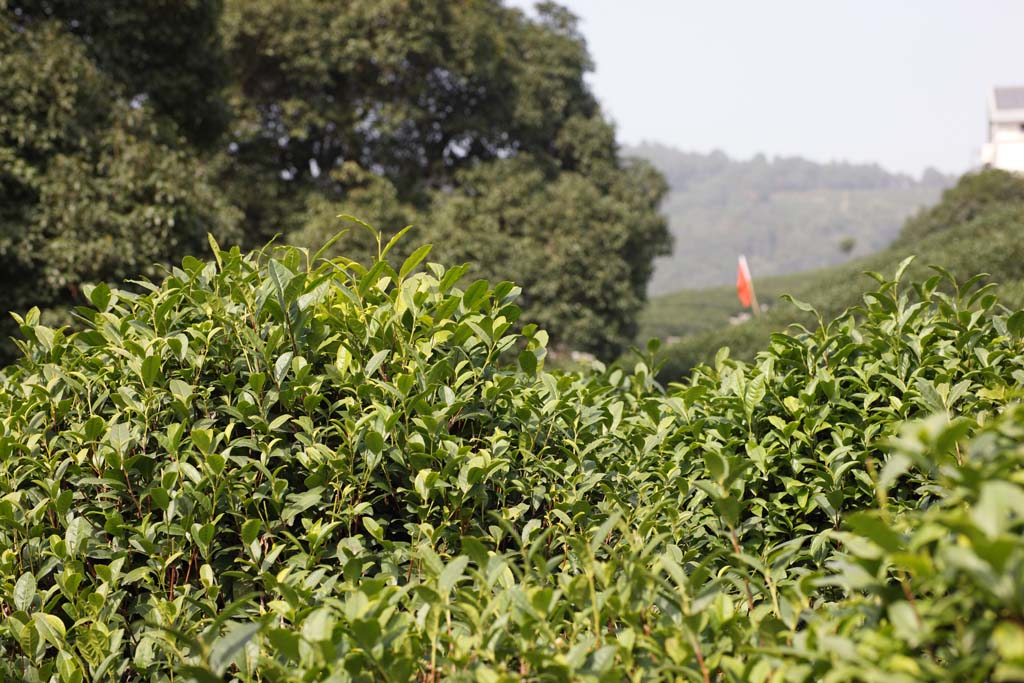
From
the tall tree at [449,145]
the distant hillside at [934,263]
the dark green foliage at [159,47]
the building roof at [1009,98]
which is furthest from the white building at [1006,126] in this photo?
the dark green foliage at [159,47]

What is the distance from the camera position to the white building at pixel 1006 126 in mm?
39062

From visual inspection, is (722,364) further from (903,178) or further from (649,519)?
(903,178)

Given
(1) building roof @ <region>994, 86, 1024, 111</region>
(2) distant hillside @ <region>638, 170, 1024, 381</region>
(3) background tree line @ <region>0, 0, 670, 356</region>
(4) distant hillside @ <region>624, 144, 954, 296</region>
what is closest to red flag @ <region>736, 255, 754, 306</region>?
(2) distant hillside @ <region>638, 170, 1024, 381</region>

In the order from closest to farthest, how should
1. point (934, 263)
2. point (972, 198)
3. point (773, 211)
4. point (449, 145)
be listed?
point (934, 263)
point (449, 145)
point (972, 198)
point (773, 211)

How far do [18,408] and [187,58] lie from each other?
9.03 metres

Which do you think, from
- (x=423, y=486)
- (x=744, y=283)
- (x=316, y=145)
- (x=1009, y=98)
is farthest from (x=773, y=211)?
(x=423, y=486)

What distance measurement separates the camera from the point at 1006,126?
131ft

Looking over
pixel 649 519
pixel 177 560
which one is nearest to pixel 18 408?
pixel 177 560

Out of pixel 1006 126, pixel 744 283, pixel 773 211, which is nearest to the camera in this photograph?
pixel 744 283

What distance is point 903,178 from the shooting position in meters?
160

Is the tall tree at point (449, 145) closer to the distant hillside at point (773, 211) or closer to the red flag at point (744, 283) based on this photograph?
the red flag at point (744, 283)

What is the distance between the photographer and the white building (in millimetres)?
39062

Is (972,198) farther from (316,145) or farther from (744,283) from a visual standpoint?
(316,145)

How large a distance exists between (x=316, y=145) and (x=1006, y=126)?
131ft
